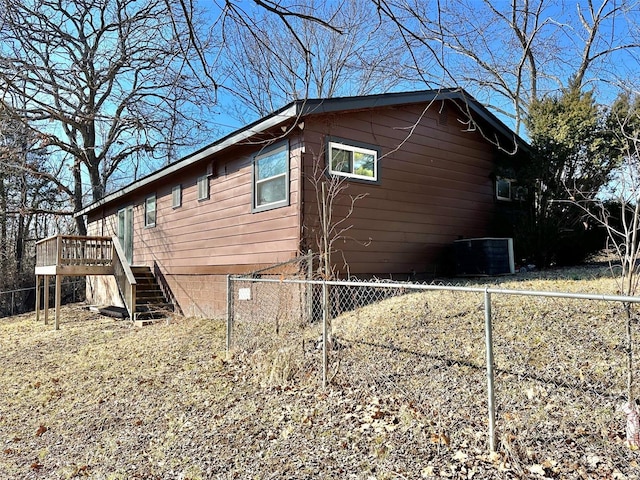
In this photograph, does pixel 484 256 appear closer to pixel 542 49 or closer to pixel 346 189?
pixel 346 189

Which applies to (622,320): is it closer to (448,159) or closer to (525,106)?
(448,159)

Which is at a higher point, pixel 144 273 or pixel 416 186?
pixel 416 186

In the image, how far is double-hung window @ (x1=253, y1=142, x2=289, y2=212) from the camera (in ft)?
23.8

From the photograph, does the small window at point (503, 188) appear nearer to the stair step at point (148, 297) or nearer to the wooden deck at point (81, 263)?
the stair step at point (148, 297)

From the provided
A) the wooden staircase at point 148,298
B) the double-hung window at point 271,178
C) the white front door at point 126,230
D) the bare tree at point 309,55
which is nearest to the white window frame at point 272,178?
the double-hung window at point 271,178

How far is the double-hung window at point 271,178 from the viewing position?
7268mm

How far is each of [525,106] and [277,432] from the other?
1729 cm

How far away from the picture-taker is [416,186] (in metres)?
8.55

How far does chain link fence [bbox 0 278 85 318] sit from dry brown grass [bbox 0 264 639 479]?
42.2ft

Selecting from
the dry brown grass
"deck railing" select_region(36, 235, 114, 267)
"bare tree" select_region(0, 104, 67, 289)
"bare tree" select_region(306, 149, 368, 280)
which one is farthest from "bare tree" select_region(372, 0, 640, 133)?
"bare tree" select_region(0, 104, 67, 289)

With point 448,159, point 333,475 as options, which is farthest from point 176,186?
point 333,475

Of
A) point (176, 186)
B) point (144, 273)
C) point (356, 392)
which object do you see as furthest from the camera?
point (144, 273)

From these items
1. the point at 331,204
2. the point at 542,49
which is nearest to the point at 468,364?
the point at 331,204

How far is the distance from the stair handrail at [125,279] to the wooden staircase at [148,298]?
27 cm
